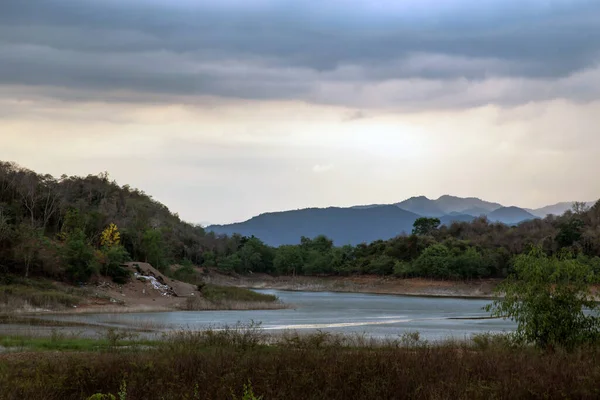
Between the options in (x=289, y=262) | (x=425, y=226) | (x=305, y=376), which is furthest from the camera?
(x=425, y=226)

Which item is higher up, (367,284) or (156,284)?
(156,284)

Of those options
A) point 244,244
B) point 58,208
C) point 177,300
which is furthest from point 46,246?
point 244,244

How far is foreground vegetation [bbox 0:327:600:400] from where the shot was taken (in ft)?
48.3

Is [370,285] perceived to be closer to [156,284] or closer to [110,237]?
[110,237]

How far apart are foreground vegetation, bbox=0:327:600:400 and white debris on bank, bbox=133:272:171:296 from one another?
2325 inches

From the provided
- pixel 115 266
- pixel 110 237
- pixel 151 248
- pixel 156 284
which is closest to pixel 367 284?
pixel 151 248

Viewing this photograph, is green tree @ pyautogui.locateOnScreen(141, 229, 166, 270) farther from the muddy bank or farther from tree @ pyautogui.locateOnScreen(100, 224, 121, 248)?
the muddy bank

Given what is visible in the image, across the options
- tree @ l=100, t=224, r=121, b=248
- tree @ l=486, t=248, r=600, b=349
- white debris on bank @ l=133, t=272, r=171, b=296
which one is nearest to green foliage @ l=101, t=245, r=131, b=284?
white debris on bank @ l=133, t=272, r=171, b=296

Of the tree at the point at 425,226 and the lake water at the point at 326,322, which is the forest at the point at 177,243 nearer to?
the tree at the point at 425,226

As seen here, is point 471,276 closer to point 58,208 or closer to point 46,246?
point 58,208

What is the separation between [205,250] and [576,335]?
145422mm

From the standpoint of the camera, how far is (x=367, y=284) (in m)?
154

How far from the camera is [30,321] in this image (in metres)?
44.0

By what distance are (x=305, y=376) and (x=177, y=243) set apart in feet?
422
